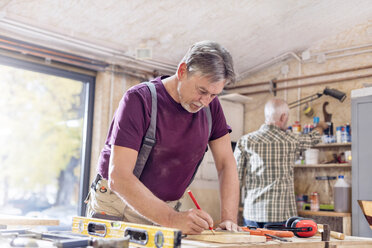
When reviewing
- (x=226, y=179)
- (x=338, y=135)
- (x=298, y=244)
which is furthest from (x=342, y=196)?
(x=298, y=244)

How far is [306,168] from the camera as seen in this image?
15.1ft

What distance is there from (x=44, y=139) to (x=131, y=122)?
10.5 ft

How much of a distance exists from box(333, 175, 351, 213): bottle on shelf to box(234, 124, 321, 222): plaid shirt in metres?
0.60

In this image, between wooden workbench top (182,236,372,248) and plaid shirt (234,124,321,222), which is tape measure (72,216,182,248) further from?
plaid shirt (234,124,321,222)

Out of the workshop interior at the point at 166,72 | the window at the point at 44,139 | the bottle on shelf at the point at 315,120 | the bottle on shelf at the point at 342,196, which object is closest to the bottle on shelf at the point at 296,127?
the workshop interior at the point at 166,72

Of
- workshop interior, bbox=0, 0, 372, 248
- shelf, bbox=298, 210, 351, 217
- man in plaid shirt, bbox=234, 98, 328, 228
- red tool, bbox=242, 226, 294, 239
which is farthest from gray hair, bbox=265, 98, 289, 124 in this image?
red tool, bbox=242, 226, 294, 239

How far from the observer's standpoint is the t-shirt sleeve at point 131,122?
54.2 inches

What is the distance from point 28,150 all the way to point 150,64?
1502 mm

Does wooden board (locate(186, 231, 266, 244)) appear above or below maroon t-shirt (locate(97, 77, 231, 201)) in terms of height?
below

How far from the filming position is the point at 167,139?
155cm

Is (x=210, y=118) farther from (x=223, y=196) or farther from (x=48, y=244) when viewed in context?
(x=48, y=244)

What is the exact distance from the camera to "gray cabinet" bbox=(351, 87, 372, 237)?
3621 millimetres

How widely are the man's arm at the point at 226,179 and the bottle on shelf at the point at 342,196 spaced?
2.49m

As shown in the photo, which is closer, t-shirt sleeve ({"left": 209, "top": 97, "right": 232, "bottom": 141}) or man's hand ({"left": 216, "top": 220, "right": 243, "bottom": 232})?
man's hand ({"left": 216, "top": 220, "right": 243, "bottom": 232})
